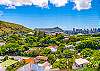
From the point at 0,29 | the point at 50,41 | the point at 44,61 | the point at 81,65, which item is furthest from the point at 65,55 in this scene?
the point at 0,29

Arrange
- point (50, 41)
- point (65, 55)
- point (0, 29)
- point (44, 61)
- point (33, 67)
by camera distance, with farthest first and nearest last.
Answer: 1. point (0, 29)
2. point (50, 41)
3. point (65, 55)
4. point (44, 61)
5. point (33, 67)

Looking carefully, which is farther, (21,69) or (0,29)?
(0,29)

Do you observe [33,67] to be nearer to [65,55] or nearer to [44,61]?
[44,61]

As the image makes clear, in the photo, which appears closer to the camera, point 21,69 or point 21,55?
point 21,69

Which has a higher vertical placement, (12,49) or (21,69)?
(21,69)

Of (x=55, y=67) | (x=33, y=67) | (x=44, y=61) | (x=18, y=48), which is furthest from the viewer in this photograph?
(x=18, y=48)

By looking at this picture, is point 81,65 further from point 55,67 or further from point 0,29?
→ point 0,29

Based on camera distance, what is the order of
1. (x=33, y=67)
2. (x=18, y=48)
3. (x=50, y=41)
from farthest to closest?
(x=50, y=41), (x=18, y=48), (x=33, y=67)

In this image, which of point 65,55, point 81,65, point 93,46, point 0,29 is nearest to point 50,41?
point 93,46

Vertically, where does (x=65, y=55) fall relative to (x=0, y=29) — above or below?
above

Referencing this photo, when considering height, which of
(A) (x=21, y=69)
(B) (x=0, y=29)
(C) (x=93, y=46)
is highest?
(A) (x=21, y=69)
